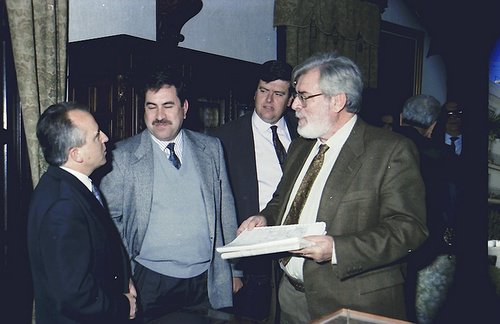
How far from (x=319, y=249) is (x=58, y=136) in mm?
1153

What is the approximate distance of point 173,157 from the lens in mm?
2906

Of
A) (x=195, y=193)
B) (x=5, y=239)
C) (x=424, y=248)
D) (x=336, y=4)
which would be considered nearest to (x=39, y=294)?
(x=195, y=193)

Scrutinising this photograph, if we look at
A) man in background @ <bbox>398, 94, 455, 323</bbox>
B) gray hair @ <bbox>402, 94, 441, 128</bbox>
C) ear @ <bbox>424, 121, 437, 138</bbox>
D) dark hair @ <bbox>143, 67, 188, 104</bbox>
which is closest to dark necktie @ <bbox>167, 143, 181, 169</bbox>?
dark hair @ <bbox>143, 67, 188, 104</bbox>

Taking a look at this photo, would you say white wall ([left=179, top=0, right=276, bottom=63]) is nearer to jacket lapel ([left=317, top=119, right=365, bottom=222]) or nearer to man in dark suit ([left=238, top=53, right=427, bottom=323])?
man in dark suit ([left=238, top=53, right=427, bottom=323])

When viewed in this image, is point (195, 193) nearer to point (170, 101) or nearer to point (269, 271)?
point (170, 101)

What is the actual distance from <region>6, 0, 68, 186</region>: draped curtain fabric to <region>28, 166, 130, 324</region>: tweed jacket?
3.43 feet

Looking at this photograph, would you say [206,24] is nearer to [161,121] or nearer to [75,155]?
[161,121]

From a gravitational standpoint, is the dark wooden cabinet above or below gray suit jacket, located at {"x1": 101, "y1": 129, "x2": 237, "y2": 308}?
above

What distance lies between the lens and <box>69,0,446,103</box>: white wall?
3.65 metres

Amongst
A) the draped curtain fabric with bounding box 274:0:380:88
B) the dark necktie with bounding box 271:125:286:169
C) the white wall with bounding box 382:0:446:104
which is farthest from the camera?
the white wall with bounding box 382:0:446:104

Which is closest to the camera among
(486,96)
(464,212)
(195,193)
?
(195,193)

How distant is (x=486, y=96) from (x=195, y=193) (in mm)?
1733

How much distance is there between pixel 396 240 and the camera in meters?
2.10

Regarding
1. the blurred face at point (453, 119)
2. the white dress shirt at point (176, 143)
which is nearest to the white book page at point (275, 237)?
the white dress shirt at point (176, 143)
